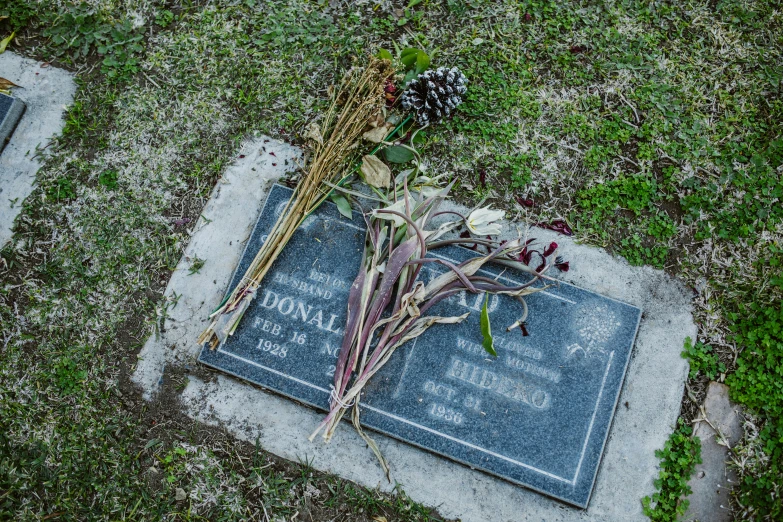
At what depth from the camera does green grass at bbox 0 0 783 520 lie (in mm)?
2863

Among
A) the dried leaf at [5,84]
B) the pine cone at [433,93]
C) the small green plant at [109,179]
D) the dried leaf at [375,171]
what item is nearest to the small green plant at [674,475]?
the dried leaf at [375,171]

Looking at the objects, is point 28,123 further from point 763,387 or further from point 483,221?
point 763,387

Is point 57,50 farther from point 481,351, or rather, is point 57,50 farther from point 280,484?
point 481,351

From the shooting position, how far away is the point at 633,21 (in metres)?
3.36

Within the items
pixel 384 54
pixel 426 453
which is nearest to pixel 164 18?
pixel 384 54

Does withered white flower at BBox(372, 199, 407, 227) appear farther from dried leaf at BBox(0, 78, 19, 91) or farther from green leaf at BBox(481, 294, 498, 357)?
dried leaf at BBox(0, 78, 19, 91)

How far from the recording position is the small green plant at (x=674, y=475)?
8.86 ft

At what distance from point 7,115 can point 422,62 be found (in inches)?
96.8

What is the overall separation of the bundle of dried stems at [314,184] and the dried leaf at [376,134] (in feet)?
0.17

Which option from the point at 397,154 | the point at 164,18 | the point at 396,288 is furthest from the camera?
the point at 164,18

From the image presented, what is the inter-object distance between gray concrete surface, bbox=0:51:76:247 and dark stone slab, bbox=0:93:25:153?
0.10 feet

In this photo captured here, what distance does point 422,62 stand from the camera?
10.3 ft

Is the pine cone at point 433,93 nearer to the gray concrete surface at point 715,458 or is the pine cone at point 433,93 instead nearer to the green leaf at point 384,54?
the green leaf at point 384,54

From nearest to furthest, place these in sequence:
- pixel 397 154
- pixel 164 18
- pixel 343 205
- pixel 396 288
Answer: pixel 396 288, pixel 343 205, pixel 397 154, pixel 164 18
